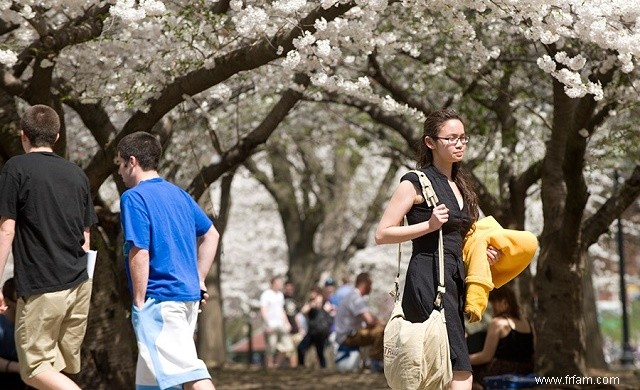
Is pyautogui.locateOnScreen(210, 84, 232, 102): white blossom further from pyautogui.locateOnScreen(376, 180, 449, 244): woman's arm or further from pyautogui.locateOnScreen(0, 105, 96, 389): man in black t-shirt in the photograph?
pyautogui.locateOnScreen(376, 180, 449, 244): woman's arm

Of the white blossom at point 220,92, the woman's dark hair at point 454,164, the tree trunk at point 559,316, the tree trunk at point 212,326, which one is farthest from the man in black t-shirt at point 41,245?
the tree trunk at point 212,326

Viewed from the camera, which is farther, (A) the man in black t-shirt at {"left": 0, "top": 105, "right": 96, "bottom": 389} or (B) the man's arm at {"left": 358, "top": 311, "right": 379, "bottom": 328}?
(B) the man's arm at {"left": 358, "top": 311, "right": 379, "bottom": 328}

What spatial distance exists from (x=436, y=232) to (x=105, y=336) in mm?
4156

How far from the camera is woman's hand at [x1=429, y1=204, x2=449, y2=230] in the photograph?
542cm

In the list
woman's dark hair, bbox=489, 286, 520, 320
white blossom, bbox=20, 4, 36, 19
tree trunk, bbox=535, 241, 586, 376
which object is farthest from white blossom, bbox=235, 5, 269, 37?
tree trunk, bbox=535, 241, 586, 376

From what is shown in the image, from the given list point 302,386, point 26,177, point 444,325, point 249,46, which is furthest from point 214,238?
point 302,386

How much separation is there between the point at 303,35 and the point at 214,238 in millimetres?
1804

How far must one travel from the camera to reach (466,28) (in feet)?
27.1

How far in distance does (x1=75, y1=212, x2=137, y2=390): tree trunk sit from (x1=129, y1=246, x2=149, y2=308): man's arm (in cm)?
319

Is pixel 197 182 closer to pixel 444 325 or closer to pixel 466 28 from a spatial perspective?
pixel 466 28

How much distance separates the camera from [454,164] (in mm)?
5961

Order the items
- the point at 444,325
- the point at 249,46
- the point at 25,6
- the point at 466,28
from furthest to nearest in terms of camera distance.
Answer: the point at 466,28 < the point at 249,46 < the point at 25,6 < the point at 444,325

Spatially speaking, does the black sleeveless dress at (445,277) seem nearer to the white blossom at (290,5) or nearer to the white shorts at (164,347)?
the white shorts at (164,347)

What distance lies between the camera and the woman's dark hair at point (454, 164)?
5.80 m
